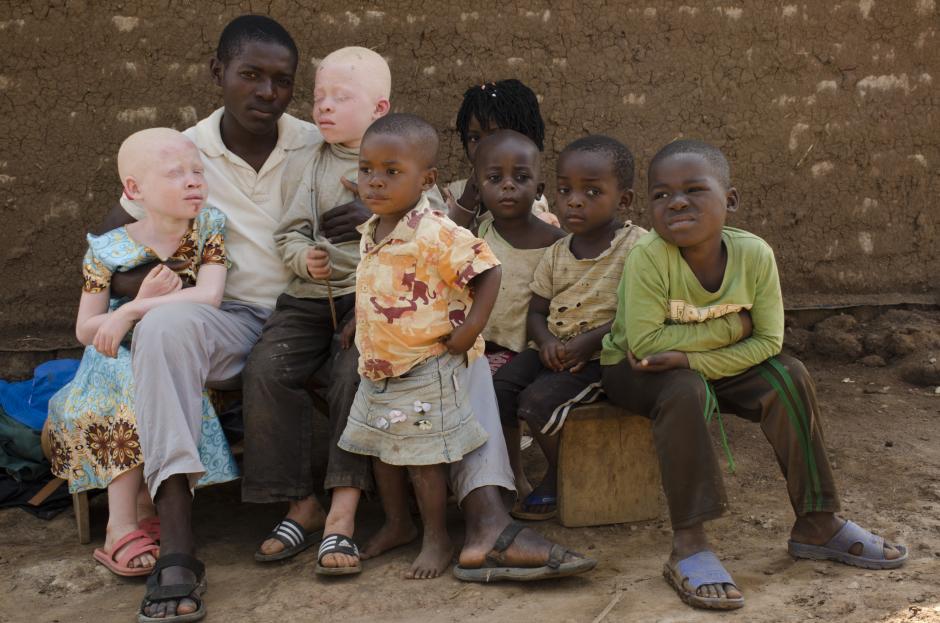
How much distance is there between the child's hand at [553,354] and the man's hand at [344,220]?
0.74 meters

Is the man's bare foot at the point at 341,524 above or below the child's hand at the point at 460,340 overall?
below

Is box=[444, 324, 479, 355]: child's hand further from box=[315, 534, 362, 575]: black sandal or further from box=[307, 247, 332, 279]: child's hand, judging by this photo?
box=[315, 534, 362, 575]: black sandal

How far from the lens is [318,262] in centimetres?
335

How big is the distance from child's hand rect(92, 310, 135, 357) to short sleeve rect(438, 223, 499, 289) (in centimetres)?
104

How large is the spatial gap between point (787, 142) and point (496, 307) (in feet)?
6.38

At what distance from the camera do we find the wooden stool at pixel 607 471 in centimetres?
346

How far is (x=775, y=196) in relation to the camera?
192 inches

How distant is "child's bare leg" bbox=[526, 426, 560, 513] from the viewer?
3539 mm

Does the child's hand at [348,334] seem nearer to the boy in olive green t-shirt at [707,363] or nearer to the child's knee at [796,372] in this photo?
the boy in olive green t-shirt at [707,363]

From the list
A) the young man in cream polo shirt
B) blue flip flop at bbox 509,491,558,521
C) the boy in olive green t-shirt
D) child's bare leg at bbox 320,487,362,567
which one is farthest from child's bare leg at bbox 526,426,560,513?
the young man in cream polo shirt

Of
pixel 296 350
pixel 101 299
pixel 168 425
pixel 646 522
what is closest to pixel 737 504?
pixel 646 522

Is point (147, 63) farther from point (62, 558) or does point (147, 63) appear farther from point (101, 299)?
point (62, 558)

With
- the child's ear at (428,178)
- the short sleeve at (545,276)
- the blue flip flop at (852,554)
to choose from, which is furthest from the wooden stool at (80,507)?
the blue flip flop at (852,554)

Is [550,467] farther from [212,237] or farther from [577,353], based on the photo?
[212,237]
